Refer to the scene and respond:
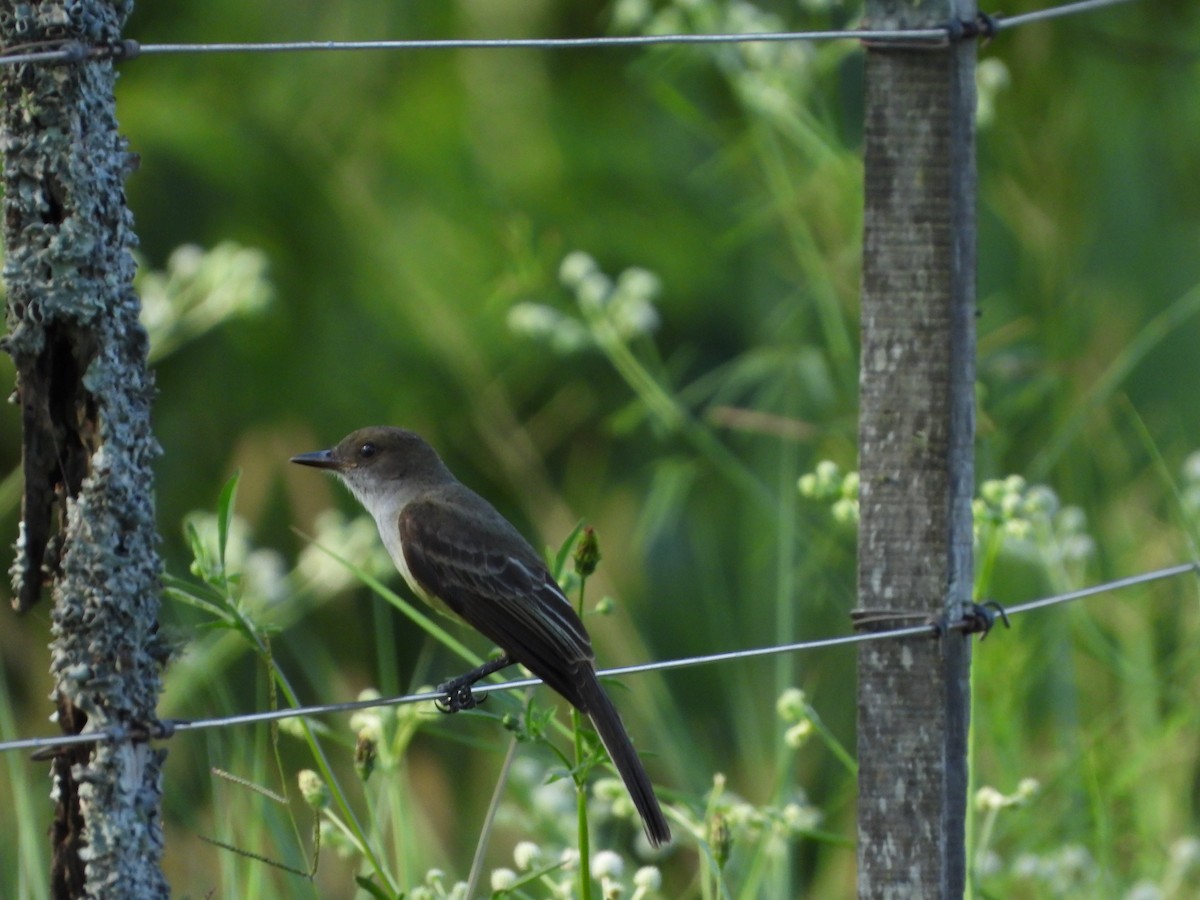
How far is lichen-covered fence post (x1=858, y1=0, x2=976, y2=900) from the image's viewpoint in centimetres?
277

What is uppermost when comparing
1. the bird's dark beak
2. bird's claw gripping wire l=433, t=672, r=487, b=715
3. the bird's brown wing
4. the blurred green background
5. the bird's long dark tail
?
the blurred green background

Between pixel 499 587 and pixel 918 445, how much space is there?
100cm

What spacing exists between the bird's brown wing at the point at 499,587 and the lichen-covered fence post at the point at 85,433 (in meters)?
1.06

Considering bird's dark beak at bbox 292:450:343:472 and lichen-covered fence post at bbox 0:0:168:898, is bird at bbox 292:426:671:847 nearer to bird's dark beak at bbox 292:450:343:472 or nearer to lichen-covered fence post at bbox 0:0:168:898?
bird's dark beak at bbox 292:450:343:472

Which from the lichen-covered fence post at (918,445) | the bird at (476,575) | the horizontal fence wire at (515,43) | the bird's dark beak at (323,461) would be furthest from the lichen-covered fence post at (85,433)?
the bird's dark beak at (323,461)

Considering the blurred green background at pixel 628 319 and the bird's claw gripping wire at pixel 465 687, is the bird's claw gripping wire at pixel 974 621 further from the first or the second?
the blurred green background at pixel 628 319

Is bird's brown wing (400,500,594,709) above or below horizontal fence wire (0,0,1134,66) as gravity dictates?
below

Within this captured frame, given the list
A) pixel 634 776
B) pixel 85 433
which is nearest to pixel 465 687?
pixel 634 776

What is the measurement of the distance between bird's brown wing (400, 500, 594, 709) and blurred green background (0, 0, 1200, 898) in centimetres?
90

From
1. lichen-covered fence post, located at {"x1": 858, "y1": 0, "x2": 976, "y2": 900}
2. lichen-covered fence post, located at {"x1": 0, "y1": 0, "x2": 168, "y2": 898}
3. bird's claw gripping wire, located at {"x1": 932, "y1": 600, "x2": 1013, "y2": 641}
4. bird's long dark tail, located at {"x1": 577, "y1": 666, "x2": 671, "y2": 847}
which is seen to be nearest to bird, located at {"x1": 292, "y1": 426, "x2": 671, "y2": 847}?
bird's long dark tail, located at {"x1": 577, "y1": 666, "x2": 671, "y2": 847}

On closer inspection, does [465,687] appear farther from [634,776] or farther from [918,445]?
[918,445]

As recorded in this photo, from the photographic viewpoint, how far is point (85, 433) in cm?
211

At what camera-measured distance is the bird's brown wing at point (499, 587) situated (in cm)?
315

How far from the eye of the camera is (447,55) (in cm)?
696
